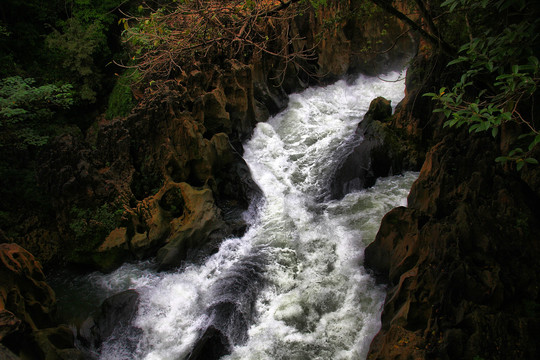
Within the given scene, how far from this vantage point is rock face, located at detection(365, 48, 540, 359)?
160 inches

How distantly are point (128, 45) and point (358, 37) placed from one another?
11.2 m

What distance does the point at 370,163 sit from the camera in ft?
32.2

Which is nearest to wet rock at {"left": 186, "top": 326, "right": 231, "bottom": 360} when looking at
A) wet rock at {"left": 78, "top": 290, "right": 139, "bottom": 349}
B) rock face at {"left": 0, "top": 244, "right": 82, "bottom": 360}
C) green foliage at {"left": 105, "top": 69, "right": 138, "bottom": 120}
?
wet rock at {"left": 78, "top": 290, "right": 139, "bottom": 349}

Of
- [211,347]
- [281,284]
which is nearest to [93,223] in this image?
[211,347]

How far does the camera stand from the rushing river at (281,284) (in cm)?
Answer: 603

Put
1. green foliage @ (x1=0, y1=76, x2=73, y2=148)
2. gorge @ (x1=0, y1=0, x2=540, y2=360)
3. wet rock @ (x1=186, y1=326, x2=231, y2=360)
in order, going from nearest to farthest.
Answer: gorge @ (x1=0, y1=0, x2=540, y2=360) < wet rock @ (x1=186, y1=326, x2=231, y2=360) < green foliage @ (x1=0, y1=76, x2=73, y2=148)

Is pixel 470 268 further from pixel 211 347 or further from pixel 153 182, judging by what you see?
pixel 153 182

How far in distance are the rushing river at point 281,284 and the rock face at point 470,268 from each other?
1.06 metres

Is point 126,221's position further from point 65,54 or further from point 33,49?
point 33,49

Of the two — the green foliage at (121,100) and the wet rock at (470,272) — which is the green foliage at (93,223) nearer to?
the green foliage at (121,100)

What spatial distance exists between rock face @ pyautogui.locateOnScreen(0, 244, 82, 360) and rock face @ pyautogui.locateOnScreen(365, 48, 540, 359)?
5.22m

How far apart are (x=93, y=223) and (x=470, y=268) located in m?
7.84

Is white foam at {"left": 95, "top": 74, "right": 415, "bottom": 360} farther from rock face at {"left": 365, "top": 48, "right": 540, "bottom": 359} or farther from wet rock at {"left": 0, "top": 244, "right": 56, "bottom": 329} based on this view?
wet rock at {"left": 0, "top": 244, "right": 56, "bottom": 329}

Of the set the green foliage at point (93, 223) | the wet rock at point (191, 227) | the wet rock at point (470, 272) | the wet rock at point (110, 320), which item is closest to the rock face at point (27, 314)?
the wet rock at point (110, 320)
